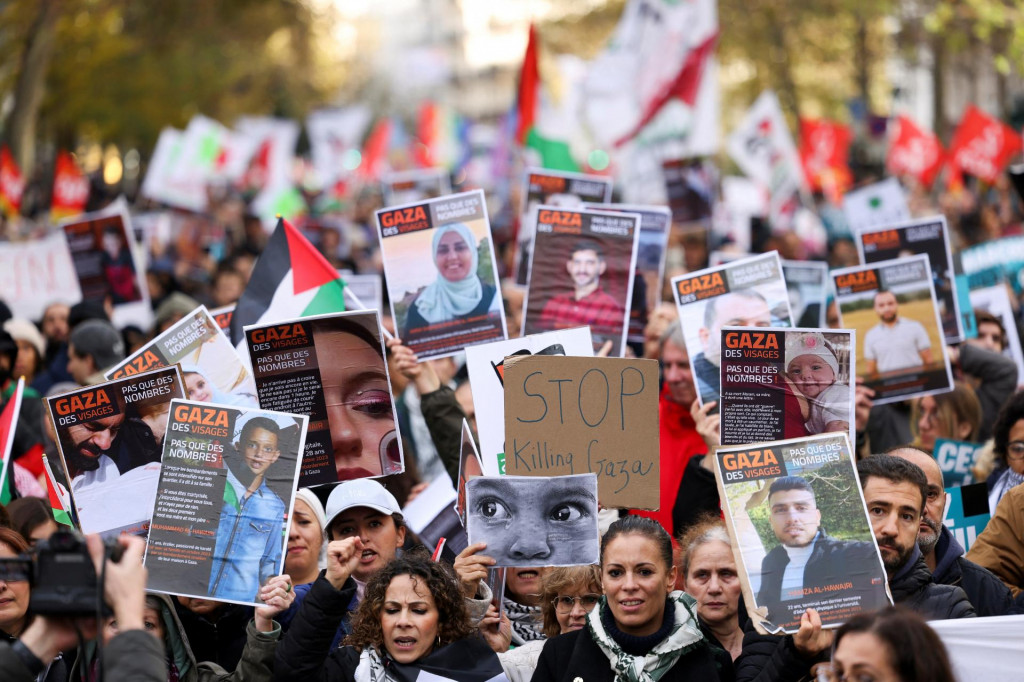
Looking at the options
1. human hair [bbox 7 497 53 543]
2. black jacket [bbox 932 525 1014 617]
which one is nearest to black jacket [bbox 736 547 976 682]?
black jacket [bbox 932 525 1014 617]

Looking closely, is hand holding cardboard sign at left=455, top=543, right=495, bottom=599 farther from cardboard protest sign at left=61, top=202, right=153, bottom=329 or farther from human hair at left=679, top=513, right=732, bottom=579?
cardboard protest sign at left=61, top=202, right=153, bottom=329

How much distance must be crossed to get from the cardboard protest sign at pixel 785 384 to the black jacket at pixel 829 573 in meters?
0.96

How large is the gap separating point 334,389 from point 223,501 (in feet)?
3.61

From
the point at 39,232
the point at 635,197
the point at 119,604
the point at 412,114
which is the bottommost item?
the point at 119,604

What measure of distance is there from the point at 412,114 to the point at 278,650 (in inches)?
3732

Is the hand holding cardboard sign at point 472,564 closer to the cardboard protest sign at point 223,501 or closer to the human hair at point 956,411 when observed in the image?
the cardboard protest sign at point 223,501

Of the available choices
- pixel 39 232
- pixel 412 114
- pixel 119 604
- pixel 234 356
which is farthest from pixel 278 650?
pixel 412 114

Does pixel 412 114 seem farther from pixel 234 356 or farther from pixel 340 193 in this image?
pixel 234 356

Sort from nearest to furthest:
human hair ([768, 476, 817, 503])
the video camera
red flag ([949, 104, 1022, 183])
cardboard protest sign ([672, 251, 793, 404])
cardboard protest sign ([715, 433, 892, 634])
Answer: the video camera
cardboard protest sign ([715, 433, 892, 634])
human hair ([768, 476, 817, 503])
cardboard protest sign ([672, 251, 793, 404])
red flag ([949, 104, 1022, 183])

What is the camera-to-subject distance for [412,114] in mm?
97312

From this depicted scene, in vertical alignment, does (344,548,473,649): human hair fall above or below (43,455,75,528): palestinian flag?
below

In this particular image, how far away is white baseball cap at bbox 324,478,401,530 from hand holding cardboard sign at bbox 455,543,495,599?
778 mm

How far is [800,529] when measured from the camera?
4121 mm

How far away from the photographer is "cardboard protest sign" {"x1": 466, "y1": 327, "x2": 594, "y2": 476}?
5465 mm
